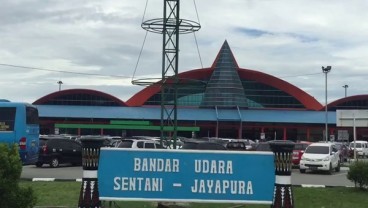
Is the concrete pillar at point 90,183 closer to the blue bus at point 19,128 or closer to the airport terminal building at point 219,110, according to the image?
the blue bus at point 19,128

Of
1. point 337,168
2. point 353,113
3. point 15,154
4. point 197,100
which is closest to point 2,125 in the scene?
point 15,154

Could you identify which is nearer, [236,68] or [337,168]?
[337,168]

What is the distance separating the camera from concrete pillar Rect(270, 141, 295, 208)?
24.8 feet

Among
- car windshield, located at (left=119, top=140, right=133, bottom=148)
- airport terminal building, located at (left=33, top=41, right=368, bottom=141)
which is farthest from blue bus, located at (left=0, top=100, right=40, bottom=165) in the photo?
airport terminal building, located at (left=33, top=41, right=368, bottom=141)

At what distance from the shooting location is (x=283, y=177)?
7.59m

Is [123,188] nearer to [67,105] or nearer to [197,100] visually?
[67,105]

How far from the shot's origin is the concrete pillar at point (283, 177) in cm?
755

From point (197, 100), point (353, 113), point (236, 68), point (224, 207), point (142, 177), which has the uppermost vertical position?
point (236, 68)

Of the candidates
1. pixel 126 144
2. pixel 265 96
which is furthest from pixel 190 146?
pixel 265 96

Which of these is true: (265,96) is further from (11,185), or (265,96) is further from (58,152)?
(11,185)

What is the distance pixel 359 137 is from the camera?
254ft

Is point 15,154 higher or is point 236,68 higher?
point 236,68

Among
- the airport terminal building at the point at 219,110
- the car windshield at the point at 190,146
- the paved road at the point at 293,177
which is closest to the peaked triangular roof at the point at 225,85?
the airport terminal building at the point at 219,110

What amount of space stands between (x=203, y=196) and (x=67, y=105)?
3013 inches
